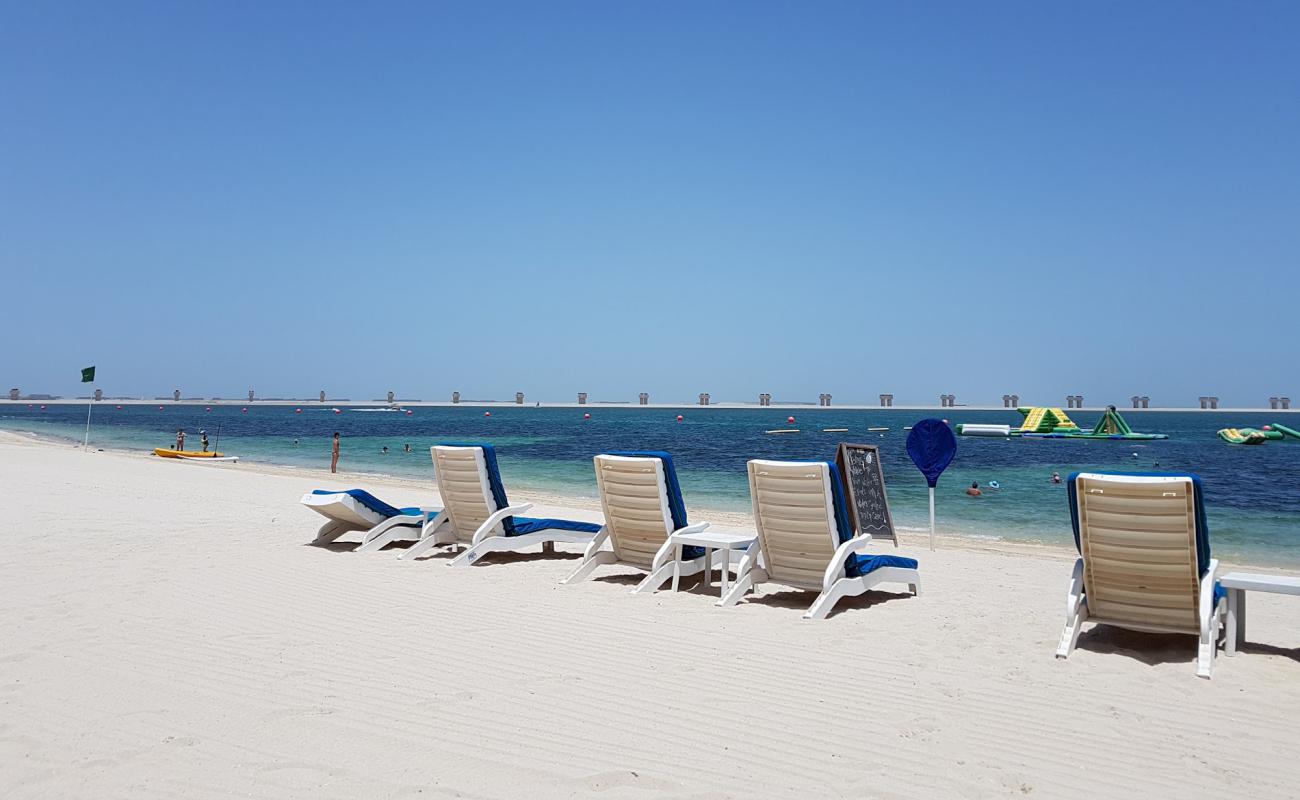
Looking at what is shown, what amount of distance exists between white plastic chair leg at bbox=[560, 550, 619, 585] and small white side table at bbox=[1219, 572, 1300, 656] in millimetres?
4052

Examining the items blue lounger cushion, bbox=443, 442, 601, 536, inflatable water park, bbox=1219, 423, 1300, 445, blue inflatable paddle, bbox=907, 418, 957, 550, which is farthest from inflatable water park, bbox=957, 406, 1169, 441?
blue lounger cushion, bbox=443, 442, 601, 536

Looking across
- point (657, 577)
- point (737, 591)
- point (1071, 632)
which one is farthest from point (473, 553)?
point (1071, 632)

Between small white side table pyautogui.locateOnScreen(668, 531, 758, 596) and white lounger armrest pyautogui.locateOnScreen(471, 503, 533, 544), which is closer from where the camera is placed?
small white side table pyautogui.locateOnScreen(668, 531, 758, 596)

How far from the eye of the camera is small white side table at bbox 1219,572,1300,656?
4672 mm

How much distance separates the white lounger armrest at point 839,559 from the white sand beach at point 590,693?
29cm

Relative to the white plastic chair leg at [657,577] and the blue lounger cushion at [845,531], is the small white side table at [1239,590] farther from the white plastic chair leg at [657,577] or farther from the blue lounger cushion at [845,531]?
the white plastic chair leg at [657,577]

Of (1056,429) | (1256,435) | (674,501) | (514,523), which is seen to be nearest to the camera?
(674,501)

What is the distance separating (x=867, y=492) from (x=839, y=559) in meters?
3.24

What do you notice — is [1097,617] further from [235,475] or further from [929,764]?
[235,475]

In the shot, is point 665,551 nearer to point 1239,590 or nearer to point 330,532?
point 1239,590

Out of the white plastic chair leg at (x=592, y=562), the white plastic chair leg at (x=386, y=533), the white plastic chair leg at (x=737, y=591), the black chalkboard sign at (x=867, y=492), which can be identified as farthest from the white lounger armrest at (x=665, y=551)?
the white plastic chair leg at (x=386, y=533)

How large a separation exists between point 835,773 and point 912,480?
21.6 metres

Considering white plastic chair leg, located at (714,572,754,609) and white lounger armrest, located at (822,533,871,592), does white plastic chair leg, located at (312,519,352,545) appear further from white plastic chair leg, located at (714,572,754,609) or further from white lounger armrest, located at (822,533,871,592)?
white lounger armrest, located at (822,533,871,592)

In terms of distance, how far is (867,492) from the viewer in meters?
8.91
